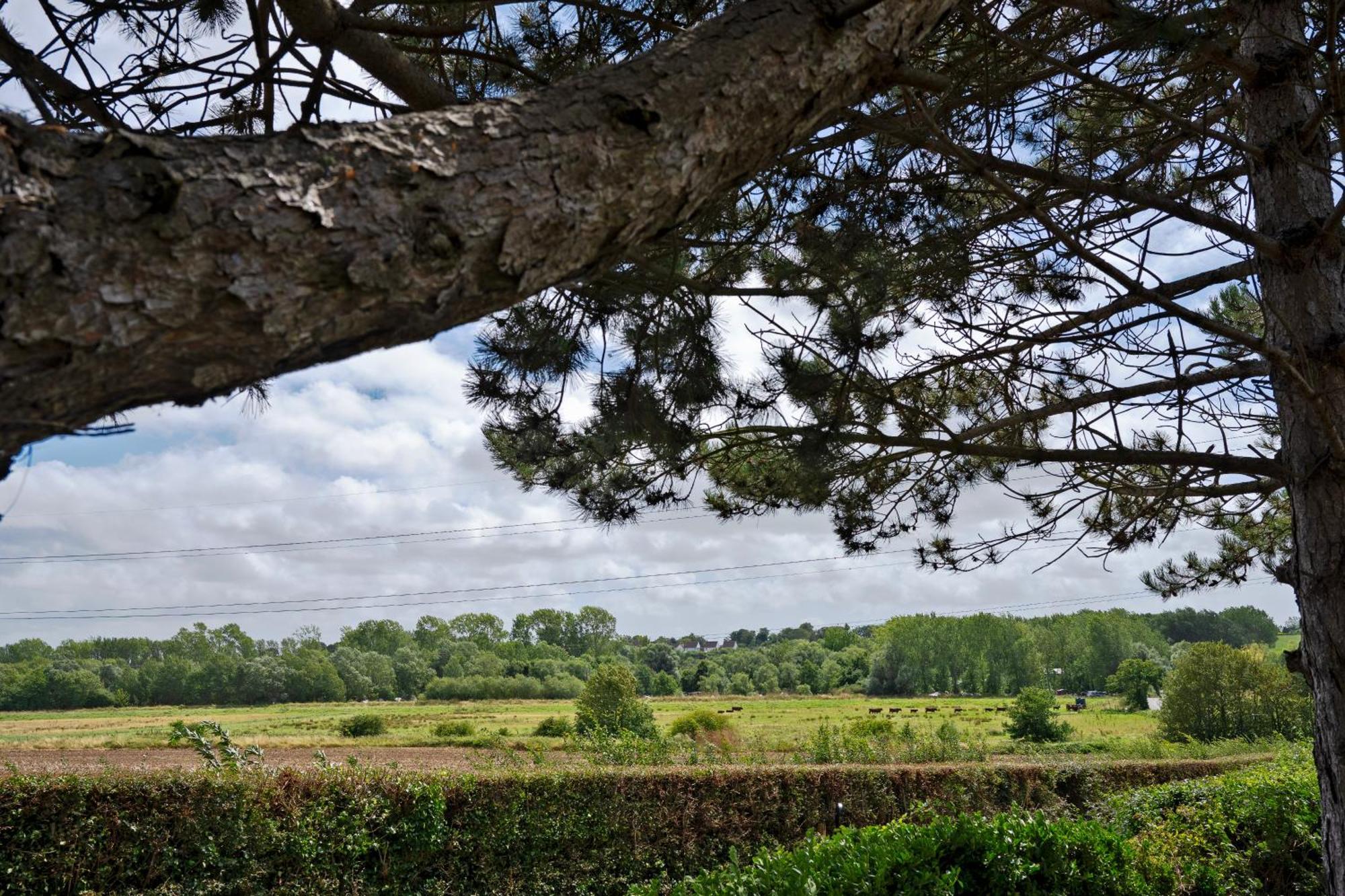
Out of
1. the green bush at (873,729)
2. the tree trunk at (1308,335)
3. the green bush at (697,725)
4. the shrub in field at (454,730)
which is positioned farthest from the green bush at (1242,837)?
the shrub in field at (454,730)

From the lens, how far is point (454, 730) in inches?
1195

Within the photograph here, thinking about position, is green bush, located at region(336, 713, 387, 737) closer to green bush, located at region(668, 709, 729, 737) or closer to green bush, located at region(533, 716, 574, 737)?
green bush, located at region(533, 716, 574, 737)

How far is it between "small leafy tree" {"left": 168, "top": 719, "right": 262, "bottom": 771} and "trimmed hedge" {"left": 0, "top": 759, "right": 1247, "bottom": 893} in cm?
34

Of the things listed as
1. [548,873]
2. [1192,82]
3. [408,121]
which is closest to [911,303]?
[1192,82]

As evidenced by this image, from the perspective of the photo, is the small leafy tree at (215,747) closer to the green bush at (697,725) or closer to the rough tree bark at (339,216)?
the rough tree bark at (339,216)

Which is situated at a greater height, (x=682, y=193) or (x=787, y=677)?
(x=682, y=193)

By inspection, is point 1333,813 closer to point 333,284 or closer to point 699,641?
point 333,284

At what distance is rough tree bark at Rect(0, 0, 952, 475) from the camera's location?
84cm

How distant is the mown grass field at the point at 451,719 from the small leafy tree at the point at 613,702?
144 centimetres

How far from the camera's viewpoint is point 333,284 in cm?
99

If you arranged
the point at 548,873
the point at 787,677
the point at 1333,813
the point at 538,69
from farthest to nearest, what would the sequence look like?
the point at 787,677
the point at 548,873
the point at 538,69
the point at 1333,813

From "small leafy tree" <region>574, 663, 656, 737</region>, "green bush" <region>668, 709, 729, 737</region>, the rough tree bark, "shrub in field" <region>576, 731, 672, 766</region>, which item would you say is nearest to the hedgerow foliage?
the rough tree bark

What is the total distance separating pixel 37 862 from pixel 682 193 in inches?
303

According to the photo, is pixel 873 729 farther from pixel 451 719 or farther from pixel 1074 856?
pixel 451 719
